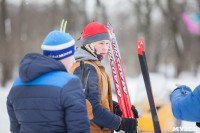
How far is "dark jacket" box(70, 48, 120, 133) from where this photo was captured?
6.02ft

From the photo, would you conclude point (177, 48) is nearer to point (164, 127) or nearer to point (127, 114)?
point (164, 127)

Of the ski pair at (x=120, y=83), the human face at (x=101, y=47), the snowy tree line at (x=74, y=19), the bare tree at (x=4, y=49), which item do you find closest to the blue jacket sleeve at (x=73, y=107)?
the human face at (x=101, y=47)

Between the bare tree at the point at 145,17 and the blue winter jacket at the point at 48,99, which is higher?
the bare tree at the point at 145,17

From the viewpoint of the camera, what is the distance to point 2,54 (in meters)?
13.4

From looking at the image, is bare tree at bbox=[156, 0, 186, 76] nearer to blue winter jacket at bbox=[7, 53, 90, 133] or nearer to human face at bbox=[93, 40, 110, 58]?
human face at bbox=[93, 40, 110, 58]

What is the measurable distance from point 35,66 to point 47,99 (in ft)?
0.69

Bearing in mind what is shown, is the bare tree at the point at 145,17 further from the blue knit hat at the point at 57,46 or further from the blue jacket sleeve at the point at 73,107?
the blue jacket sleeve at the point at 73,107

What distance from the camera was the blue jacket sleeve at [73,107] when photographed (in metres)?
1.27

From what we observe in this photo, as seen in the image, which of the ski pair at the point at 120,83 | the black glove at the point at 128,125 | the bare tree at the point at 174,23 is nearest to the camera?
the black glove at the point at 128,125

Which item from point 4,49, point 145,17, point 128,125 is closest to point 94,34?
point 128,125

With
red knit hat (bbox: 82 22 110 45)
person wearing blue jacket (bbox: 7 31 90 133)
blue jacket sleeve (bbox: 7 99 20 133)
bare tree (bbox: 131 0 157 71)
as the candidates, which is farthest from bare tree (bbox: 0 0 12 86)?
person wearing blue jacket (bbox: 7 31 90 133)

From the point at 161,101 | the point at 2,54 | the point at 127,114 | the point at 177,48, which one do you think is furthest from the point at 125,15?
the point at 127,114

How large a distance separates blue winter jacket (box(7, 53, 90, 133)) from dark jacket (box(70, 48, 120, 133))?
1.64 ft

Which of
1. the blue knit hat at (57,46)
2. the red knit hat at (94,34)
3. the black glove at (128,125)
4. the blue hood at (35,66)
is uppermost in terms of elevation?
the red knit hat at (94,34)
